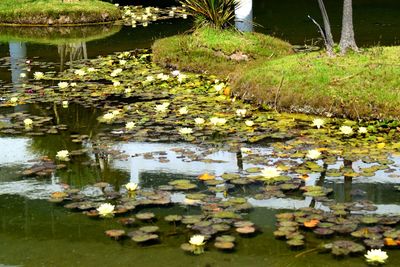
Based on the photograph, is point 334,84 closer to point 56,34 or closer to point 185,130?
point 185,130

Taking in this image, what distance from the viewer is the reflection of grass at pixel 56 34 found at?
A: 12.4m

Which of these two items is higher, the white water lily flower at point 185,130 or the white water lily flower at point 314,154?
the white water lily flower at point 185,130

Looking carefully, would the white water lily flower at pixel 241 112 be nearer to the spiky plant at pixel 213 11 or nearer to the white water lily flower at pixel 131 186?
the white water lily flower at pixel 131 186

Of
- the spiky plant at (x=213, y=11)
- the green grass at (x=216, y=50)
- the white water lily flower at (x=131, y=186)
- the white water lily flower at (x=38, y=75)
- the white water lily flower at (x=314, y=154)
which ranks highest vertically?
the spiky plant at (x=213, y=11)

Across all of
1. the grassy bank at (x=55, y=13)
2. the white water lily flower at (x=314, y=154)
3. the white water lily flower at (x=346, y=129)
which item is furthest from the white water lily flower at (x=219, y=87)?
the grassy bank at (x=55, y=13)

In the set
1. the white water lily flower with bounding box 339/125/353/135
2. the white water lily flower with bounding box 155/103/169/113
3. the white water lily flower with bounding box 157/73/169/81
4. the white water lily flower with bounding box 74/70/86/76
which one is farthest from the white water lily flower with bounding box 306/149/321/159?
the white water lily flower with bounding box 74/70/86/76

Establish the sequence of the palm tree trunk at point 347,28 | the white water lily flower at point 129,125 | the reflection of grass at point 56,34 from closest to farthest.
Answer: the white water lily flower at point 129,125 → the palm tree trunk at point 347,28 → the reflection of grass at point 56,34

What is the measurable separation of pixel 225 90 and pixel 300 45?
12.0 feet

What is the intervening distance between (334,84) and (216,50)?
9.36ft

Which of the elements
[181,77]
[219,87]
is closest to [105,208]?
[219,87]

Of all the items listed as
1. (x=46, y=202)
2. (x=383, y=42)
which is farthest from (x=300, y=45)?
(x=46, y=202)

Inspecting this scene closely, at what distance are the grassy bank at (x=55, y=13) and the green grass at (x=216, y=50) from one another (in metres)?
5.88

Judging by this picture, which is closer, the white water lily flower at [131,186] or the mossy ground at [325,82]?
the white water lily flower at [131,186]

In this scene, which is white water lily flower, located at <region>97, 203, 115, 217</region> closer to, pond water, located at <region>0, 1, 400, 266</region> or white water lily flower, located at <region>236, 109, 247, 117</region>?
Answer: pond water, located at <region>0, 1, 400, 266</region>
